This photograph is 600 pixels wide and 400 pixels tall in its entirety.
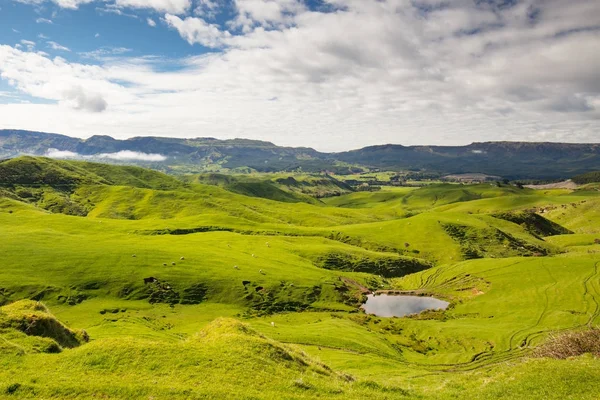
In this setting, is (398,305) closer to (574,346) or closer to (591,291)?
(591,291)

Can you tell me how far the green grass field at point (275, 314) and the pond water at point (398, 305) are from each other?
3.87 m

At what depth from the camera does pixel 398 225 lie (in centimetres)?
19738

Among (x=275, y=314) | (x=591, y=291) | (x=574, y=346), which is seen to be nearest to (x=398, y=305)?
(x=275, y=314)

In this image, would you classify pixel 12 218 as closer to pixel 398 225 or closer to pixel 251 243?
pixel 251 243

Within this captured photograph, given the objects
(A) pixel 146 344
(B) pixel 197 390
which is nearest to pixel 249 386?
(B) pixel 197 390

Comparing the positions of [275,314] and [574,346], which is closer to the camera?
[574,346]

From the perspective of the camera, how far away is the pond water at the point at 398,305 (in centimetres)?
10281

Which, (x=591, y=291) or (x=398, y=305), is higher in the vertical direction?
(x=591, y=291)

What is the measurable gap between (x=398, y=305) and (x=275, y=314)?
38900 millimetres

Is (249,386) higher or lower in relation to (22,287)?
higher

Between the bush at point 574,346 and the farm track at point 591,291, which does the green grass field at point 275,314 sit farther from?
the bush at point 574,346

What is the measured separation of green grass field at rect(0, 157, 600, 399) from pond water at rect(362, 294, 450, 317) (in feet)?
12.7

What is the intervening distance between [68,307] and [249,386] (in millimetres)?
69402

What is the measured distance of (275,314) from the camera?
9306cm
